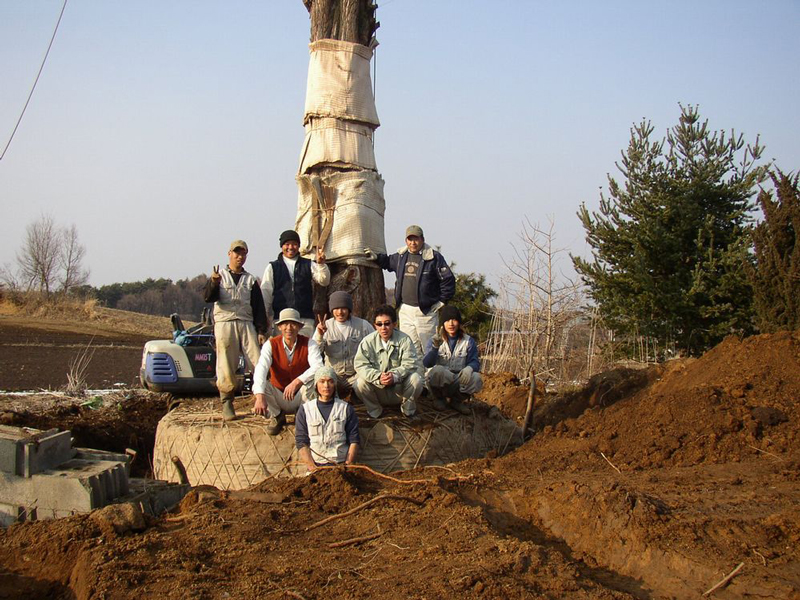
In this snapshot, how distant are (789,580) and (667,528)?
58 cm

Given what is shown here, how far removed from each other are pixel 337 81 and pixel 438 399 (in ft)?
9.96

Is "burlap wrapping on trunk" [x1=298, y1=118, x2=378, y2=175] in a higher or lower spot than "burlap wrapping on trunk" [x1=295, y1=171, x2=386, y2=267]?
higher

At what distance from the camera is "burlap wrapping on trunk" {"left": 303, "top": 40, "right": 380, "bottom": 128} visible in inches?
263

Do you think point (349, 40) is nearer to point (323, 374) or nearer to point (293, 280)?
point (293, 280)

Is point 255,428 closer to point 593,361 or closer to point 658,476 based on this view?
point 658,476

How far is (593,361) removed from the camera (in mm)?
11734

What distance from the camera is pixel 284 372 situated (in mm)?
5559

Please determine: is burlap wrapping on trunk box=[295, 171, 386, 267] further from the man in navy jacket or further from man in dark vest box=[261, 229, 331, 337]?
man in dark vest box=[261, 229, 331, 337]

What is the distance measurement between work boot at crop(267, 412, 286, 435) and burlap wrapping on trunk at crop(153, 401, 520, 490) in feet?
0.17

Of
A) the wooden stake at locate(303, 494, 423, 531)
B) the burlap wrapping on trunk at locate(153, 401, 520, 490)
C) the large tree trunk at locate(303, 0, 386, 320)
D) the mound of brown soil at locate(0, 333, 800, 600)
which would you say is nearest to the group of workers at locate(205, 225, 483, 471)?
the burlap wrapping on trunk at locate(153, 401, 520, 490)

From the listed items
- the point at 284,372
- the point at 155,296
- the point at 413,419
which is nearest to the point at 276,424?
the point at 284,372

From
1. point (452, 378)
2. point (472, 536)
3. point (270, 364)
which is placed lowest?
point (472, 536)

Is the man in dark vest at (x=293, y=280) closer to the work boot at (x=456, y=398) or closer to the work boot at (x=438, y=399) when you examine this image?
the work boot at (x=438, y=399)

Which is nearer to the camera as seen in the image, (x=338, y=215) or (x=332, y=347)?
(x=332, y=347)
